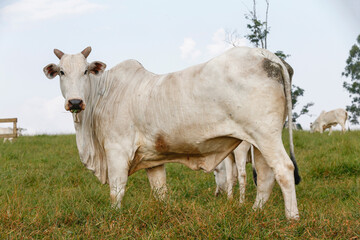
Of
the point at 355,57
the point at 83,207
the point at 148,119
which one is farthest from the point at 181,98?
the point at 355,57

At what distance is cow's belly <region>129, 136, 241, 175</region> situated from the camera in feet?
15.2

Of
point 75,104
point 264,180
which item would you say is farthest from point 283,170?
point 75,104

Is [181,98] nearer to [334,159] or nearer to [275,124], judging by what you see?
[275,124]

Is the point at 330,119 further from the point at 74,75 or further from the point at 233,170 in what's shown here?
the point at 74,75

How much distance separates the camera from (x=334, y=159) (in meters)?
8.35

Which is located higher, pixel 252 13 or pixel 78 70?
pixel 252 13

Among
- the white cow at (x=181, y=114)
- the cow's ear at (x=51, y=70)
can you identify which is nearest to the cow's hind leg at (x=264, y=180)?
the white cow at (x=181, y=114)

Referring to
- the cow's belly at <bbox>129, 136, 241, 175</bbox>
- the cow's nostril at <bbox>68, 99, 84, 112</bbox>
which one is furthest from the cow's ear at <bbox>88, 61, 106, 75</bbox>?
the cow's belly at <bbox>129, 136, 241, 175</bbox>

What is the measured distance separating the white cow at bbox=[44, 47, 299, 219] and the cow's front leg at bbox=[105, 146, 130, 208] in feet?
0.04

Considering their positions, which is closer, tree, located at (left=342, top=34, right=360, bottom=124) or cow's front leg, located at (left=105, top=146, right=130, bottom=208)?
cow's front leg, located at (left=105, top=146, right=130, bottom=208)

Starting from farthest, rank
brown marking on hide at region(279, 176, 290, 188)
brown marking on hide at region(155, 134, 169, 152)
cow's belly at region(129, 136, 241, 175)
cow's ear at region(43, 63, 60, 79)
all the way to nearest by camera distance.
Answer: cow's ear at region(43, 63, 60, 79) < brown marking on hide at region(155, 134, 169, 152) < cow's belly at region(129, 136, 241, 175) < brown marking on hide at region(279, 176, 290, 188)

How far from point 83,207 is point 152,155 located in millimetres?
1069

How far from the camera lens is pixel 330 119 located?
2205cm

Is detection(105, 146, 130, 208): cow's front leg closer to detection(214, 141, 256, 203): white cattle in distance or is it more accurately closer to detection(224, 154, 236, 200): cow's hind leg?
detection(214, 141, 256, 203): white cattle in distance
